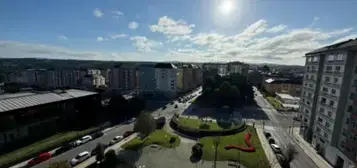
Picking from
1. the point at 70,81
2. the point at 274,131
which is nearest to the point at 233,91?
the point at 274,131

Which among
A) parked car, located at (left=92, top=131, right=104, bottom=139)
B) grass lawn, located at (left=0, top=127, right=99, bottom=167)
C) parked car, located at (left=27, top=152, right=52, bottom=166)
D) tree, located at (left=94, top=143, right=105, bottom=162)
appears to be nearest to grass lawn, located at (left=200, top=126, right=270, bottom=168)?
tree, located at (left=94, top=143, right=105, bottom=162)

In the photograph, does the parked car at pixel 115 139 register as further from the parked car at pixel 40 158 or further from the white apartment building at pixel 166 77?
the white apartment building at pixel 166 77

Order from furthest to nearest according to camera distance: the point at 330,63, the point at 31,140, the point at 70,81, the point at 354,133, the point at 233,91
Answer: the point at 70,81 → the point at 233,91 → the point at 31,140 → the point at 330,63 → the point at 354,133

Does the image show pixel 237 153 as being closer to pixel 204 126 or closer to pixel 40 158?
pixel 204 126

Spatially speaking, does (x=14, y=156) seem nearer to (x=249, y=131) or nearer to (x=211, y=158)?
(x=211, y=158)

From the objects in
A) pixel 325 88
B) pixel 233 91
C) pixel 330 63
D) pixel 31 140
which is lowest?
pixel 31 140

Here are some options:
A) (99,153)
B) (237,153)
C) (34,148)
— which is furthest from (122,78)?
(237,153)

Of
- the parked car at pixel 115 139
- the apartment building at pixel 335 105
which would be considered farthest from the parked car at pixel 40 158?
the apartment building at pixel 335 105
